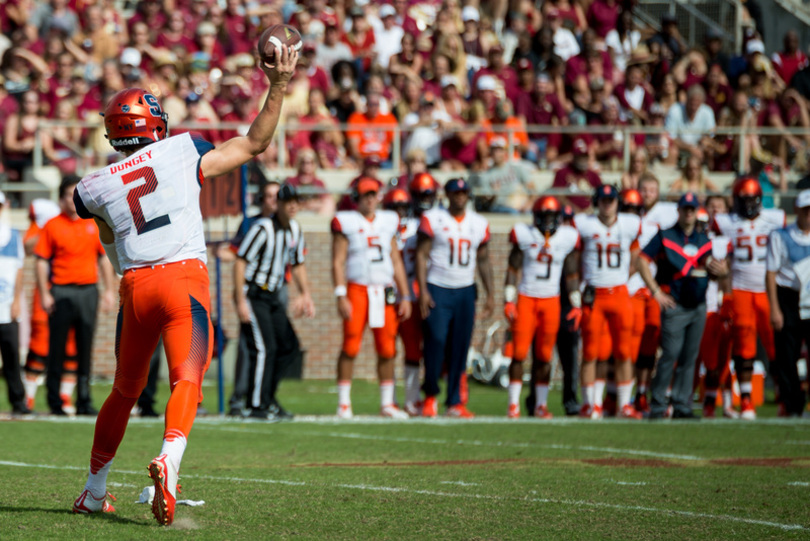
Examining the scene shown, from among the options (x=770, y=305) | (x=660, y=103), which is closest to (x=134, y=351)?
(x=770, y=305)

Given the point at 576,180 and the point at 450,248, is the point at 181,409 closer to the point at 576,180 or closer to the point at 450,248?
the point at 450,248

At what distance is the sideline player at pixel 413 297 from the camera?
12555 millimetres

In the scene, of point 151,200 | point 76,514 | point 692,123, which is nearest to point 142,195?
point 151,200

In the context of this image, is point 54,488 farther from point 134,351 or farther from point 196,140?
point 196,140

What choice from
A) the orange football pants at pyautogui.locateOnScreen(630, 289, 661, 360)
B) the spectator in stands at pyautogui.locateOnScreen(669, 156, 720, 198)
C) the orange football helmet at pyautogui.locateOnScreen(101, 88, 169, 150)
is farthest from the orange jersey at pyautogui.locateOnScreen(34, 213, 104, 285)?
the spectator in stands at pyautogui.locateOnScreen(669, 156, 720, 198)

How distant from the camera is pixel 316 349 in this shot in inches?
677

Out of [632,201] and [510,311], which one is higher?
[632,201]

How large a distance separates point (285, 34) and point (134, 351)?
1.68 m

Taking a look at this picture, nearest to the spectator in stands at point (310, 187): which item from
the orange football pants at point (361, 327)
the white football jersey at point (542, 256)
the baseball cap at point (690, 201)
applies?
the orange football pants at point (361, 327)

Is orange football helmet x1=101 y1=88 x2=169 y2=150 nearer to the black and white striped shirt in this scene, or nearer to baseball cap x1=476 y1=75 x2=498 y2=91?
the black and white striped shirt

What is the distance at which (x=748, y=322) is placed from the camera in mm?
12805

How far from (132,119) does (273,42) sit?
2.54 feet

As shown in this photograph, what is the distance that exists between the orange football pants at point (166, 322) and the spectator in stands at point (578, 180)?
11.7 metres

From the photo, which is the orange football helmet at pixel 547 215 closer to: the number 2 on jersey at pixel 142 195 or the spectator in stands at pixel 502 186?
the spectator in stands at pixel 502 186
